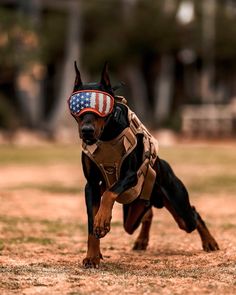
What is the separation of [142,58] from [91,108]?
41.5 m

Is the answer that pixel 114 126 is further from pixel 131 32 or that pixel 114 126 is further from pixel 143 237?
pixel 131 32

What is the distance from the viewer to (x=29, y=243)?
396 inches

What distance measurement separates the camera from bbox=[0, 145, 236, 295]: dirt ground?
6492 mm

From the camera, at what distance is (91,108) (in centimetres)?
715

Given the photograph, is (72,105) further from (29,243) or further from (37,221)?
(37,221)

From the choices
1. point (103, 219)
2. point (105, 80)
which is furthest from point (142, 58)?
point (103, 219)

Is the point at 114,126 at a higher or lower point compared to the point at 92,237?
higher

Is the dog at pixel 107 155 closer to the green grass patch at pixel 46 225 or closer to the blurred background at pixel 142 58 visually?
the green grass patch at pixel 46 225

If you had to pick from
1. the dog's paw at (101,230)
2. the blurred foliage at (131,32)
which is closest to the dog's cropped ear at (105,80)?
the dog's paw at (101,230)

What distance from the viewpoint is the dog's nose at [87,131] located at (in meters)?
7.02

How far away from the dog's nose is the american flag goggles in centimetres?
18

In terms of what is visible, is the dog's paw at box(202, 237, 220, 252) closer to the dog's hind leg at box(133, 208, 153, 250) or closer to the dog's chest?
the dog's hind leg at box(133, 208, 153, 250)

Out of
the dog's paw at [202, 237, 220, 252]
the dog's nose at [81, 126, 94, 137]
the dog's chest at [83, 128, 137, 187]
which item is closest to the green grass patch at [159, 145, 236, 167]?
the dog's paw at [202, 237, 220, 252]

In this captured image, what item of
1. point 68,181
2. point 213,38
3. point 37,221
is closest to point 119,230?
A: point 37,221
